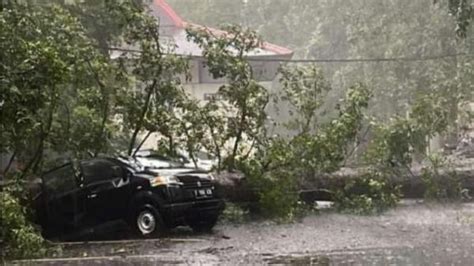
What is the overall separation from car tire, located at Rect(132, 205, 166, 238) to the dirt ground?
1.05 ft

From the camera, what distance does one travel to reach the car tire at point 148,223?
14.2 metres

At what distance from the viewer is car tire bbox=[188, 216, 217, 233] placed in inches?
581

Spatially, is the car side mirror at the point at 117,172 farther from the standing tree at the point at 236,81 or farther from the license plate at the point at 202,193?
the standing tree at the point at 236,81

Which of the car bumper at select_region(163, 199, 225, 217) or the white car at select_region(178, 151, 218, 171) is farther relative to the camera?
the white car at select_region(178, 151, 218, 171)

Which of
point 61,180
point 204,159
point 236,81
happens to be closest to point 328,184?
point 204,159

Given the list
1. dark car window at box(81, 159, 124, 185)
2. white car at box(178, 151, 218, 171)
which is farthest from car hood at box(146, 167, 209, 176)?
white car at box(178, 151, 218, 171)

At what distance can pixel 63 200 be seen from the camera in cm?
1508

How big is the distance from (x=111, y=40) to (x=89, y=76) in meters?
4.32

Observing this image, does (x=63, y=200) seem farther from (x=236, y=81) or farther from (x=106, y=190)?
(x=236, y=81)

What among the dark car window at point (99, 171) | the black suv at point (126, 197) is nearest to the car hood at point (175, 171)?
the black suv at point (126, 197)

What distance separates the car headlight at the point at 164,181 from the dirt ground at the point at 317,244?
3.37 feet

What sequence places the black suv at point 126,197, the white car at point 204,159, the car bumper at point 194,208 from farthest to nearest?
the white car at point 204,159
the black suv at point 126,197
the car bumper at point 194,208

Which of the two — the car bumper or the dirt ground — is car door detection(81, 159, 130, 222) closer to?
the dirt ground

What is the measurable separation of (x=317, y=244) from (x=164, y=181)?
2980 millimetres
